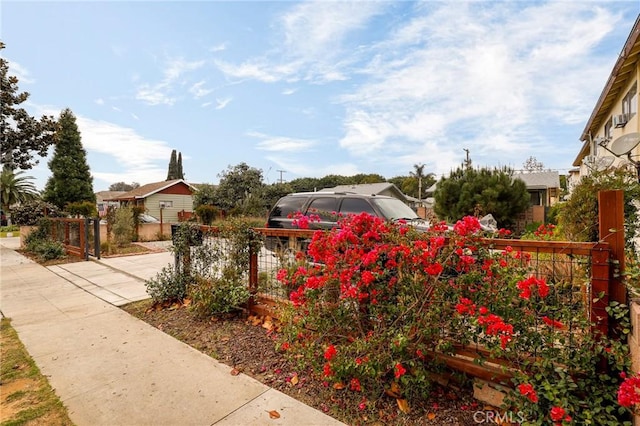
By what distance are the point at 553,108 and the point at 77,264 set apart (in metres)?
14.0

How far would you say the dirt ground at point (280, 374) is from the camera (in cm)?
196

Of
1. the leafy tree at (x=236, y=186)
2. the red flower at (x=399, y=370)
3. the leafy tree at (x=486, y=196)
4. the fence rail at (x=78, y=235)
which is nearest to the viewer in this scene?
the red flower at (x=399, y=370)

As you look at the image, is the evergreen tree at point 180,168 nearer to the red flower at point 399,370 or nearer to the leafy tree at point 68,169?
the leafy tree at point 68,169

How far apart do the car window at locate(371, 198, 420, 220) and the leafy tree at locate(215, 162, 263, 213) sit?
16.0 metres

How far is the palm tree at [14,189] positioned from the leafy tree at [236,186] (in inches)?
434

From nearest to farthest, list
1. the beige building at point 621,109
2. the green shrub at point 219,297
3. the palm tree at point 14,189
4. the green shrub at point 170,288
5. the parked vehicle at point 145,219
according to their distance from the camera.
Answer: the green shrub at point 219,297 < the green shrub at point 170,288 < the beige building at point 621,109 < the parked vehicle at point 145,219 < the palm tree at point 14,189

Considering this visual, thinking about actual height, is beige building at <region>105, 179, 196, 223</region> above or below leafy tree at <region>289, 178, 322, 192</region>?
below

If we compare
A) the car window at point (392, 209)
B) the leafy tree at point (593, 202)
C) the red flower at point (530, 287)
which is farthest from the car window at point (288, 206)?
the red flower at point (530, 287)

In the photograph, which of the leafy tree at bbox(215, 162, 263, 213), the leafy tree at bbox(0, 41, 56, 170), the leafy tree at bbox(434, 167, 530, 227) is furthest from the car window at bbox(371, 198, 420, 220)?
the leafy tree at bbox(215, 162, 263, 213)

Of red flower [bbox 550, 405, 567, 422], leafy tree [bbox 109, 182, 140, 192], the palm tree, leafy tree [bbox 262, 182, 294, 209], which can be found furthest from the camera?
leafy tree [bbox 109, 182, 140, 192]

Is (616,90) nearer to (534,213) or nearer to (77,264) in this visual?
(534,213)

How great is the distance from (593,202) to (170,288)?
5052mm

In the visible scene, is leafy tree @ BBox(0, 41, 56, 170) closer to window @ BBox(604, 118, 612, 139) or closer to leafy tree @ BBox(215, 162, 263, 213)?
leafy tree @ BBox(215, 162, 263, 213)

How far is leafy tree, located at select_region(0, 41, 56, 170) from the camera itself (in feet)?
32.7
